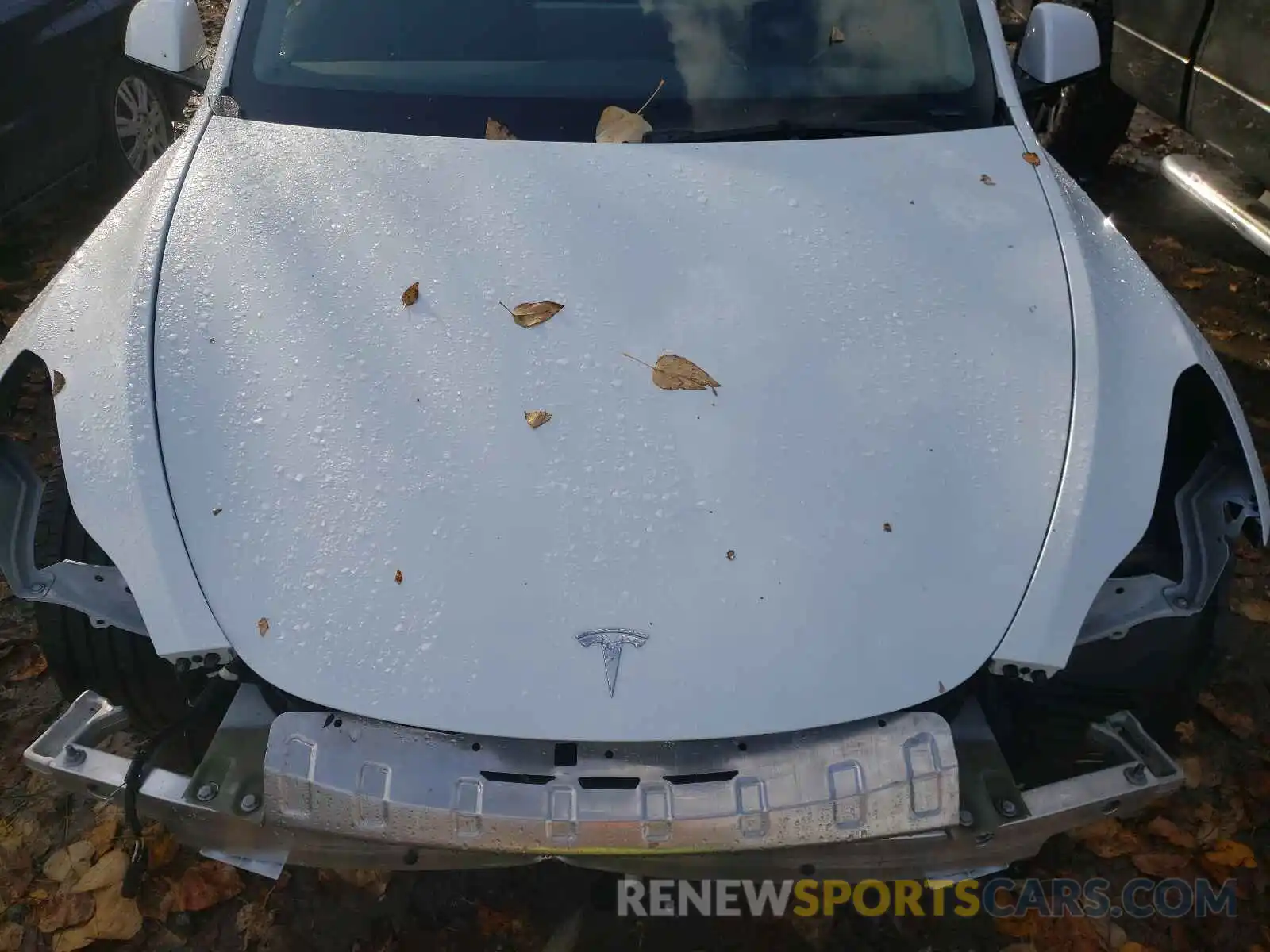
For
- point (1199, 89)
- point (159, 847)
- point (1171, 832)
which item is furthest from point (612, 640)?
point (1199, 89)

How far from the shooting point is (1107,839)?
2.34 meters

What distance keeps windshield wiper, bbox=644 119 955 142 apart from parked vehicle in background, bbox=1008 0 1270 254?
4.28 ft

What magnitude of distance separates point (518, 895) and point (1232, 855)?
5.53 feet

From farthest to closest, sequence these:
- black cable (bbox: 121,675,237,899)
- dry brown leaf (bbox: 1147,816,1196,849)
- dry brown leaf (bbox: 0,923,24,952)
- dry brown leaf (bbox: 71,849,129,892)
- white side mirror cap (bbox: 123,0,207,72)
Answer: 1. white side mirror cap (bbox: 123,0,207,72)
2. dry brown leaf (bbox: 1147,816,1196,849)
3. dry brown leaf (bbox: 71,849,129,892)
4. dry brown leaf (bbox: 0,923,24,952)
5. black cable (bbox: 121,675,237,899)

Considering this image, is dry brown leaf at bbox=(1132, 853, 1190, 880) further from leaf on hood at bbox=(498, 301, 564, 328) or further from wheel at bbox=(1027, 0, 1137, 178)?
wheel at bbox=(1027, 0, 1137, 178)

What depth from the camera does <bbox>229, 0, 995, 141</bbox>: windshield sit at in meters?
2.29

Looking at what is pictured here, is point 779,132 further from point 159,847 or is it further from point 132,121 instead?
point 132,121

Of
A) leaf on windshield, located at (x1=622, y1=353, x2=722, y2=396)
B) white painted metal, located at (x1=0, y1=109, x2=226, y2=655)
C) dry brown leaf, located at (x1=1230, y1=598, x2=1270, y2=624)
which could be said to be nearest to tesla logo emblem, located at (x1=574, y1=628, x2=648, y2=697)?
leaf on windshield, located at (x1=622, y1=353, x2=722, y2=396)

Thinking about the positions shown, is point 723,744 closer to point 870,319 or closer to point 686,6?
point 870,319

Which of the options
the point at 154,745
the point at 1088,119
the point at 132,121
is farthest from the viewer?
the point at 1088,119

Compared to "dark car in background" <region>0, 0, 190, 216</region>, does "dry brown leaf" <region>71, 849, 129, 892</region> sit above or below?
below

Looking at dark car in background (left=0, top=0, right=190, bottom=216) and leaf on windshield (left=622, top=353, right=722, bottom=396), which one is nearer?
leaf on windshield (left=622, top=353, right=722, bottom=396)

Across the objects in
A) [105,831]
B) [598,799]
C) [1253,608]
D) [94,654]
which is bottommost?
[105,831]

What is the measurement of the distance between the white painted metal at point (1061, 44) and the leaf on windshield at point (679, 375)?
1480mm
